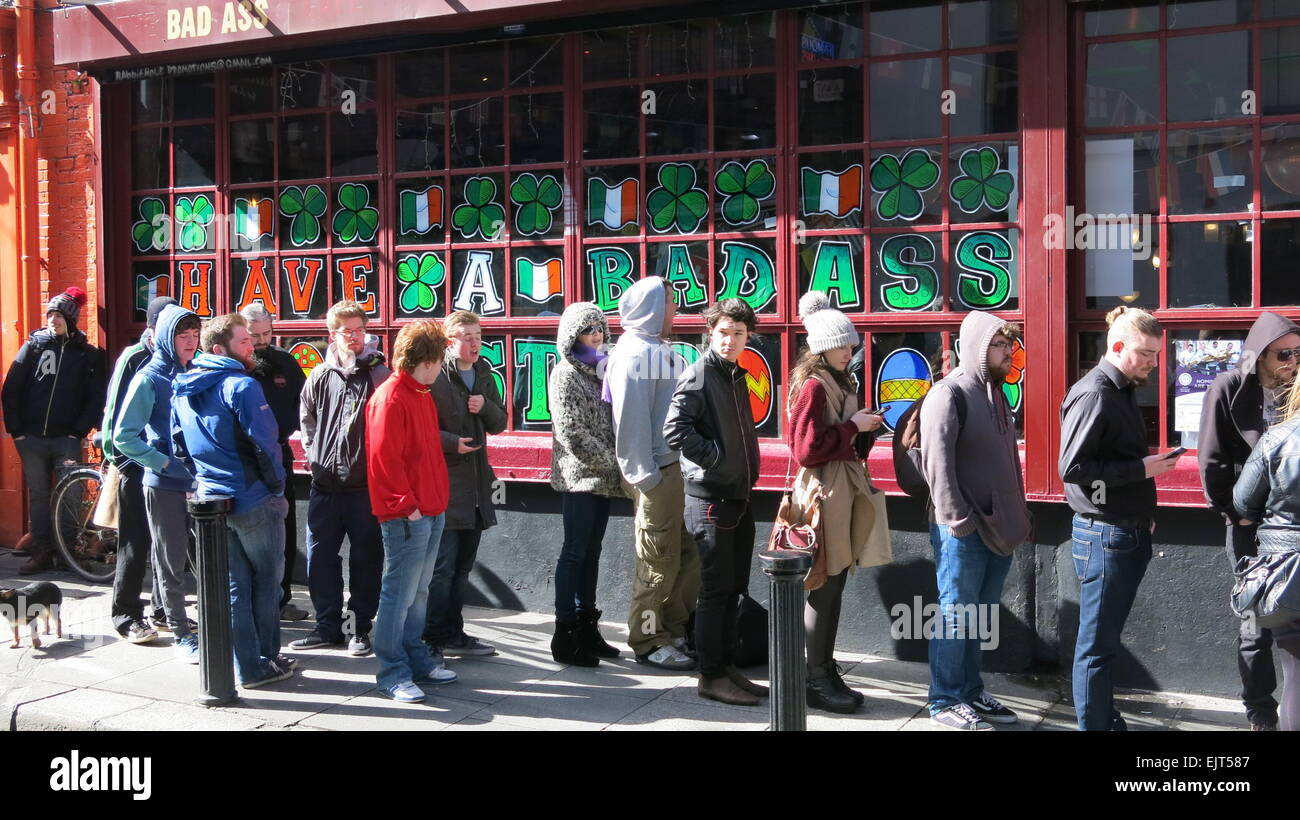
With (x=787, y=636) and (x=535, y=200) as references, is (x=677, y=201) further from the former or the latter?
(x=787, y=636)

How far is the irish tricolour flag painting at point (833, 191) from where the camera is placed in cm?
777

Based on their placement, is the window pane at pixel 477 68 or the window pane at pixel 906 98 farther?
the window pane at pixel 477 68

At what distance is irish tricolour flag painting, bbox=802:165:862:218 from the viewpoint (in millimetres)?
7773

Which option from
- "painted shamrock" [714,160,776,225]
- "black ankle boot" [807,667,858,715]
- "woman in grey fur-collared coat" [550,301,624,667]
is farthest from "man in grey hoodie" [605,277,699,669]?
"painted shamrock" [714,160,776,225]

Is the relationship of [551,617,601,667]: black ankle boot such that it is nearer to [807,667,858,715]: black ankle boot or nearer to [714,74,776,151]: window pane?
[807,667,858,715]: black ankle boot

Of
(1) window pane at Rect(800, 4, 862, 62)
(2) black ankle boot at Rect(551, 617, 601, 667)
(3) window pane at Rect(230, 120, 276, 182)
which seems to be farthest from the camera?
(3) window pane at Rect(230, 120, 276, 182)

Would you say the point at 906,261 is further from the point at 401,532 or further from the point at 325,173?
the point at 325,173

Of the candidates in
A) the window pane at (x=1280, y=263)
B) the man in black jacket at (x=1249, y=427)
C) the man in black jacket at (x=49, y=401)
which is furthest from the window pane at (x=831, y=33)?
the man in black jacket at (x=49, y=401)

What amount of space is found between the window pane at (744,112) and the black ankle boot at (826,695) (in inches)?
130

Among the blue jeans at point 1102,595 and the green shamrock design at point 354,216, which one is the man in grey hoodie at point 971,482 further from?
the green shamrock design at point 354,216

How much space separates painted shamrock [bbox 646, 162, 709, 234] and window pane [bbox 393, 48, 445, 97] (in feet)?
6.18

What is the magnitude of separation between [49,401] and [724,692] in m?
5.84
